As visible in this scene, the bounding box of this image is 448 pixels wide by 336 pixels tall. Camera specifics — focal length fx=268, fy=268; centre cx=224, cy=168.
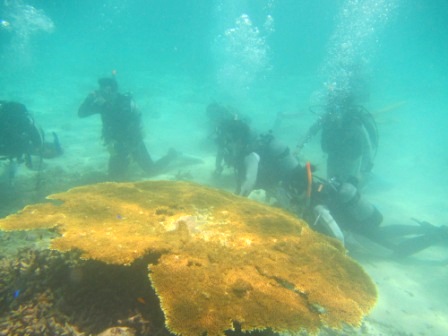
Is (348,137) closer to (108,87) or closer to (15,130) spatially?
(108,87)

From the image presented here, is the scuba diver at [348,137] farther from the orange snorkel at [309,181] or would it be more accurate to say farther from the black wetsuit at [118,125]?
the black wetsuit at [118,125]

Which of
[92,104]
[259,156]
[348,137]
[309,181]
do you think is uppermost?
[348,137]

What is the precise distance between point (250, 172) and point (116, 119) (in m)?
6.70

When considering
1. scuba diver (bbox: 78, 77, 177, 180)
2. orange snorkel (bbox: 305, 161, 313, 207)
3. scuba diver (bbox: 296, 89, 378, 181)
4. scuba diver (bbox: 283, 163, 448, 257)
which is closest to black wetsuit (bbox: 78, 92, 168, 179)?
scuba diver (bbox: 78, 77, 177, 180)

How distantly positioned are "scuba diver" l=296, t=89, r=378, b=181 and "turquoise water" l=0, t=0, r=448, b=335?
3.59 metres

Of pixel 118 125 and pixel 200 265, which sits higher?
pixel 118 125

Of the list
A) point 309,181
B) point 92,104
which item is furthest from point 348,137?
point 92,104

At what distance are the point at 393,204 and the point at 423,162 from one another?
582 inches

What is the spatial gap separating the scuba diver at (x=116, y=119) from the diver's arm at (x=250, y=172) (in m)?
5.97

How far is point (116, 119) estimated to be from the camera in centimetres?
1084

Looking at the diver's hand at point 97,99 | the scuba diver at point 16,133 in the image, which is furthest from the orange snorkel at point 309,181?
the scuba diver at point 16,133

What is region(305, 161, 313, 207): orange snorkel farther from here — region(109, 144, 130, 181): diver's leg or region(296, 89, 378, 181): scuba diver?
region(109, 144, 130, 181): diver's leg

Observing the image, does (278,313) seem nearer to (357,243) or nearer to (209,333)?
(209,333)

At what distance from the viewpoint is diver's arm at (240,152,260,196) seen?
6.84 m
